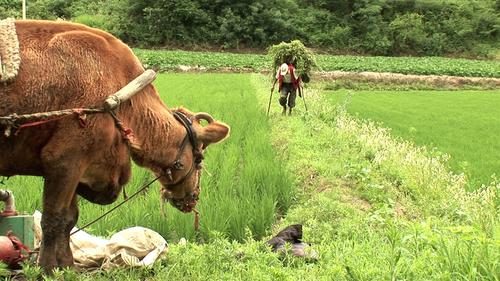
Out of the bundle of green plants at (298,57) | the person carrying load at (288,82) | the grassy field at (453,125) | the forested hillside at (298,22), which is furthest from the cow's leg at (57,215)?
the forested hillside at (298,22)

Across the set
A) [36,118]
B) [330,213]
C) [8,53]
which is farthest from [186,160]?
[330,213]

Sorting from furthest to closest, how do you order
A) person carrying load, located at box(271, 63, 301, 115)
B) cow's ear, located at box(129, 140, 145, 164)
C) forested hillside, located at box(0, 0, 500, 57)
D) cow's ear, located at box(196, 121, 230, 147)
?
1. forested hillside, located at box(0, 0, 500, 57)
2. person carrying load, located at box(271, 63, 301, 115)
3. cow's ear, located at box(196, 121, 230, 147)
4. cow's ear, located at box(129, 140, 145, 164)

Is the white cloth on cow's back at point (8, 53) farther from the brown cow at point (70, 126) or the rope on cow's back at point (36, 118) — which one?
the rope on cow's back at point (36, 118)

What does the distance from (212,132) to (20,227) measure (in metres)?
1.17

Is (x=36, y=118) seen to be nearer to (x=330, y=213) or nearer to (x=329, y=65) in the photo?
(x=330, y=213)

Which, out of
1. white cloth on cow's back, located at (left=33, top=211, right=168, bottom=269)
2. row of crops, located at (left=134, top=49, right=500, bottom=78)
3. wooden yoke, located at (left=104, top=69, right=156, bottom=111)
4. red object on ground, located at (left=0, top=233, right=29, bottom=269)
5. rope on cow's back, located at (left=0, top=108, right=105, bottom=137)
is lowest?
row of crops, located at (left=134, top=49, right=500, bottom=78)

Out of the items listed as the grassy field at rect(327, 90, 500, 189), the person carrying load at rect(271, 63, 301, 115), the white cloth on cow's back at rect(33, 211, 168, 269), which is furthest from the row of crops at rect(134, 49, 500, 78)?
the white cloth on cow's back at rect(33, 211, 168, 269)

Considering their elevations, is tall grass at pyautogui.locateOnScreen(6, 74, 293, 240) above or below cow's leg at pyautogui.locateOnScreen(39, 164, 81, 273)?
below

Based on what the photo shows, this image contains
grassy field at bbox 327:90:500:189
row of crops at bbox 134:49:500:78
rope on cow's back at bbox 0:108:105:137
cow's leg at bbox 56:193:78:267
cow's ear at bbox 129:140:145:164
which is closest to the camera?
rope on cow's back at bbox 0:108:105:137

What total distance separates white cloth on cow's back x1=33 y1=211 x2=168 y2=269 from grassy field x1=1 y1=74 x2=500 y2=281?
0.07 m

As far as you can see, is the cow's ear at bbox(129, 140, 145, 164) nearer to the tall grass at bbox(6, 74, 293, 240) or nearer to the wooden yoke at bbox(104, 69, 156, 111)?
the wooden yoke at bbox(104, 69, 156, 111)

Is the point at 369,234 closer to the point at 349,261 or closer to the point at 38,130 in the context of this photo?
the point at 349,261

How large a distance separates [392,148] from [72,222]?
5.47m

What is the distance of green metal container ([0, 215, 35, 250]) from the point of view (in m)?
3.06
